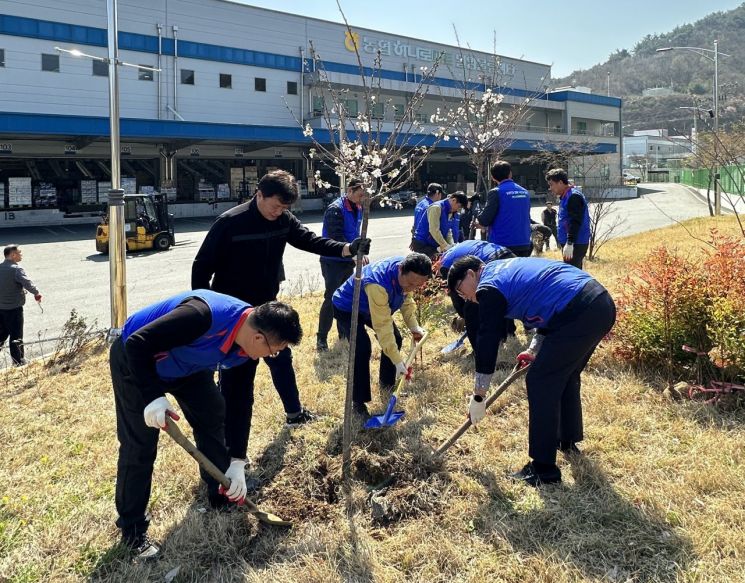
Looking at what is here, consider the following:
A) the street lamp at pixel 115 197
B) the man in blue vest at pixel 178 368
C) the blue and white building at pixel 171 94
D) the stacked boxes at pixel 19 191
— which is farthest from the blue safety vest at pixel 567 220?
the stacked boxes at pixel 19 191

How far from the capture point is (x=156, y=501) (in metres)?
3.26

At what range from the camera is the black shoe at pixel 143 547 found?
2.78 m

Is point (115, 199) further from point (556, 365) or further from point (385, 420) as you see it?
point (556, 365)

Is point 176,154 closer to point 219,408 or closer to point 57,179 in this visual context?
point 57,179

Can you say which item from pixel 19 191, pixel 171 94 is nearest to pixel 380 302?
pixel 19 191

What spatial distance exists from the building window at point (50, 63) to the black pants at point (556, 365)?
27935 millimetres

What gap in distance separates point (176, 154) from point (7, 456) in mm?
26731

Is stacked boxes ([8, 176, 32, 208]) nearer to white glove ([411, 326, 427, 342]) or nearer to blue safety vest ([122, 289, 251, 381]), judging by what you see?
white glove ([411, 326, 427, 342])

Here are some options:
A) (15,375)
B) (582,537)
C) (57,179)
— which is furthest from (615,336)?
(57,179)

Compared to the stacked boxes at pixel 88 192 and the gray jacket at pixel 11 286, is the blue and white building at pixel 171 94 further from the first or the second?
the gray jacket at pixel 11 286

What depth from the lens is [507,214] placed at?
19.3 ft

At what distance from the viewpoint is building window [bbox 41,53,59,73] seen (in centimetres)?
2484

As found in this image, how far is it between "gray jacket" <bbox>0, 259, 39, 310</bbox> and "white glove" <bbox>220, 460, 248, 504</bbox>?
16.9 ft

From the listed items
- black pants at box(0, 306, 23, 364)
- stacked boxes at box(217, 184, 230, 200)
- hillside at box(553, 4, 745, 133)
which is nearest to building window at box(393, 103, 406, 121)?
black pants at box(0, 306, 23, 364)
